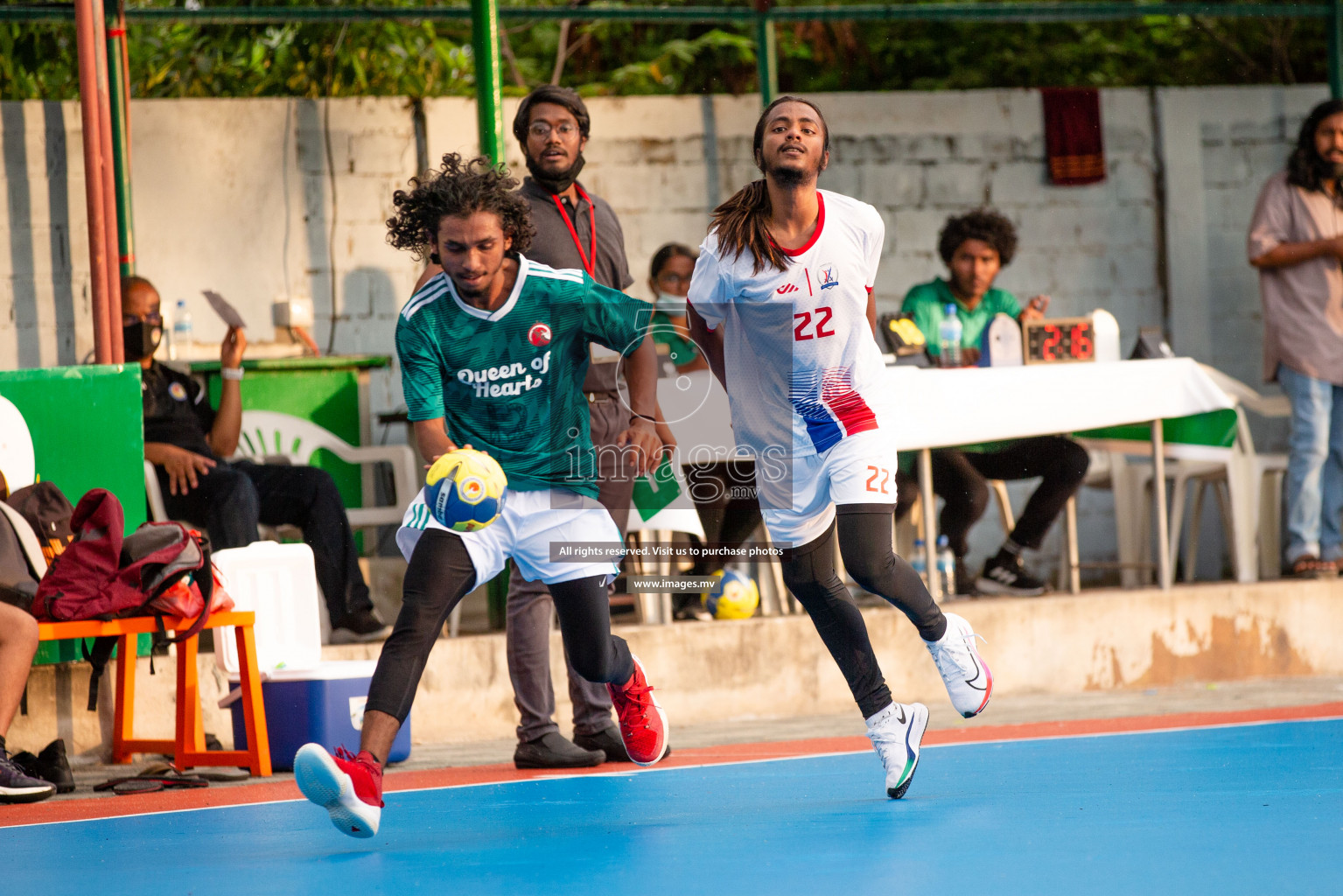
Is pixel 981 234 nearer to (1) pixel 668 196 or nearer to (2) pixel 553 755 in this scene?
(1) pixel 668 196

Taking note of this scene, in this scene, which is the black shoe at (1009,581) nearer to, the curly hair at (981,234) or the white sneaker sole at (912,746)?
the curly hair at (981,234)

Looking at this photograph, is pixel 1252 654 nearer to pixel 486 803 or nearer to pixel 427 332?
pixel 486 803

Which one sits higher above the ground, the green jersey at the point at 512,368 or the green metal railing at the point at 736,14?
the green metal railing at the point at 736,14

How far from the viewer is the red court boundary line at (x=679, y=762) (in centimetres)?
509

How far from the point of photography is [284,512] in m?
7.05

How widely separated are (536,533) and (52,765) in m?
2.25

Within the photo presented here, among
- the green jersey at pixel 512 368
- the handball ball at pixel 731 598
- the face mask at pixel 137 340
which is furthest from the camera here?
the handball ball at pixel 731 598

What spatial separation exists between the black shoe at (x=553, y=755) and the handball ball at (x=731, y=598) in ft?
5.64

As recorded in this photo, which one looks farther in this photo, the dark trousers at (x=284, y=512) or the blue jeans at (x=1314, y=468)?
the blue jeans at (x=1314, y=468)

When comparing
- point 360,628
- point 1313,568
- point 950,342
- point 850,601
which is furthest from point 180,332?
point 1313,568

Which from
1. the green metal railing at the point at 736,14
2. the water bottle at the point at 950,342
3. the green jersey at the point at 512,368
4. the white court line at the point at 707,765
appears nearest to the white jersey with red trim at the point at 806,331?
the green jersey at the point at 512,368

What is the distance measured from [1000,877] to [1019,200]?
7.15m

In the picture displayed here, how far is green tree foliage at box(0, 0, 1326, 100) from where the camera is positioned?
36.8ft

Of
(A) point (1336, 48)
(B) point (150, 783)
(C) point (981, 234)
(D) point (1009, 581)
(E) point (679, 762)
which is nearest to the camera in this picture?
(B) point (150, 783)
